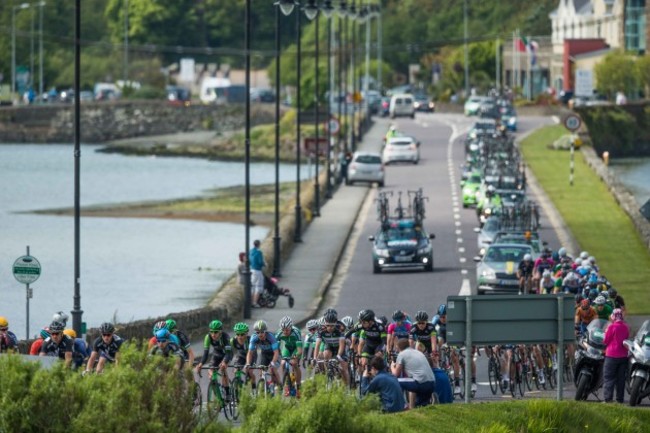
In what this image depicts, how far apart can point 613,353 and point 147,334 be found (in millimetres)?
11682

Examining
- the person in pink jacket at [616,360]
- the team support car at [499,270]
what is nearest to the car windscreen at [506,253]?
the team support car at [499,270]

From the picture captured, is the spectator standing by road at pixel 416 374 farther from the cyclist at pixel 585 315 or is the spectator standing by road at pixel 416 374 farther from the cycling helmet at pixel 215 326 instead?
the cyclist at pixel 585 315

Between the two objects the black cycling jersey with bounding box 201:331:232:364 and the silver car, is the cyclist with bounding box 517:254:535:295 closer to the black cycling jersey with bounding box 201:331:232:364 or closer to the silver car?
the black cycling jersey with bounding box 201:331:232:364

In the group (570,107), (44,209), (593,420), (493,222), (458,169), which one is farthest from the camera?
(570,107)

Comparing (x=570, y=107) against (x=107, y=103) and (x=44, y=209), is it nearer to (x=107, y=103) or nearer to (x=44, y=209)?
(x=44, y=209)

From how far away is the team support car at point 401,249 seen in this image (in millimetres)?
52906

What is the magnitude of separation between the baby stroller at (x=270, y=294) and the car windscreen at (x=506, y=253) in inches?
190

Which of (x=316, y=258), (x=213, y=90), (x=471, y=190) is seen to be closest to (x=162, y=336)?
(x=316, y=258)

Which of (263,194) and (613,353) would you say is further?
(263,194)

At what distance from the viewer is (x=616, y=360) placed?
27953 millimetres

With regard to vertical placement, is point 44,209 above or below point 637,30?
below

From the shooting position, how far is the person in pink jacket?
27891mm

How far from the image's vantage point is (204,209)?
92062 millimetres

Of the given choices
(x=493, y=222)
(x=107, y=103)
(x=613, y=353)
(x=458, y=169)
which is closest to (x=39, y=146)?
(x=107, y=103)
